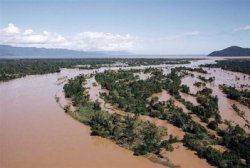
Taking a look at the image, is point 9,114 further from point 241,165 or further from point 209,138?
point 241,165

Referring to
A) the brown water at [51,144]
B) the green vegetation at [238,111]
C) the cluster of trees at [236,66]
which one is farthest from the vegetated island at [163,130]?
the cluster of trees at [236,66]

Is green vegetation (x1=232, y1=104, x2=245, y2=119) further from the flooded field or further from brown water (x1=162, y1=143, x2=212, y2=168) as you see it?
brown water (x1=162, y1=143, x2=212, y2=168)

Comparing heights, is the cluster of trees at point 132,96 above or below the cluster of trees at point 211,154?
above

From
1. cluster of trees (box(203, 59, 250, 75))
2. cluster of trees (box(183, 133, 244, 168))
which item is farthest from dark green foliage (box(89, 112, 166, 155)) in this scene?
cluster of trees (box(203, 59, 250, 75))

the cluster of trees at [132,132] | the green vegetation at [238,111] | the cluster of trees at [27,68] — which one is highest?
the cluster of trees at [27,68]

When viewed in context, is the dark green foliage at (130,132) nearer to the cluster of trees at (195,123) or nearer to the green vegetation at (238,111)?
the cluster of trees at (195,123)

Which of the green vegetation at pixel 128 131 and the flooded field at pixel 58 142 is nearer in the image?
the flooded field at pixel 58 142
